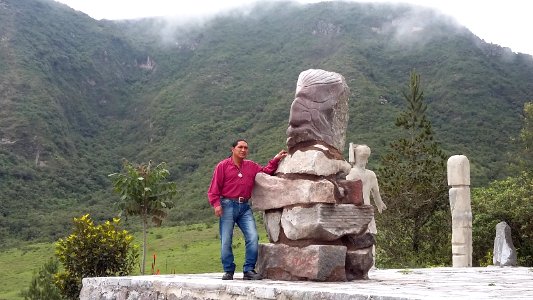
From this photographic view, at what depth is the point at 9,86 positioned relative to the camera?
52312mm

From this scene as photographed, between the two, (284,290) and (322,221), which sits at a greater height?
(322,221)

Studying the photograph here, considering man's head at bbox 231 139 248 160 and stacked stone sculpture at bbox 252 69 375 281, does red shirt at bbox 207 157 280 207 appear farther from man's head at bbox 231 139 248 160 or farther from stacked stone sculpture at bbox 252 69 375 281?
stacked stone sculpture at bbox 252 69 375 281

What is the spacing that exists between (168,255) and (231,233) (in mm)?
18077

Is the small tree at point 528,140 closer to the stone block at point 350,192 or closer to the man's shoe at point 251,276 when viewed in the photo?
the stone block at point 350,192

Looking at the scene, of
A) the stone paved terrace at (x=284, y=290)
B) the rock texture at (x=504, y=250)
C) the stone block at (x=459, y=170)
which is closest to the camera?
the stone paved terrace at (x=284, y=290)

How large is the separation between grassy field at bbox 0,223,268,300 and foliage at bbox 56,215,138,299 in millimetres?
3615

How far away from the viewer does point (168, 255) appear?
84.2ft

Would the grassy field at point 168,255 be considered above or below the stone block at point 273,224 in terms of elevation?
below

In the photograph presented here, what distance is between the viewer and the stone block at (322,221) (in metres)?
7.88

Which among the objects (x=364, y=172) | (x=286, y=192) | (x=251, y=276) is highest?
(x=364, y=172)

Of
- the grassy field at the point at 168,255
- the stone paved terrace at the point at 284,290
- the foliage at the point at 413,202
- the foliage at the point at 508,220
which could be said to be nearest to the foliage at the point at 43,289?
the grassy field at the point at 168,255

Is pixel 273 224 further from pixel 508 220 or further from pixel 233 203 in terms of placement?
pixel 508 220

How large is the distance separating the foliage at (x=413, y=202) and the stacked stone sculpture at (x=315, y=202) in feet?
45.3

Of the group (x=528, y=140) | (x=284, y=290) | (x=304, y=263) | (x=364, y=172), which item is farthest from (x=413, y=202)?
(x=284, y=290)
